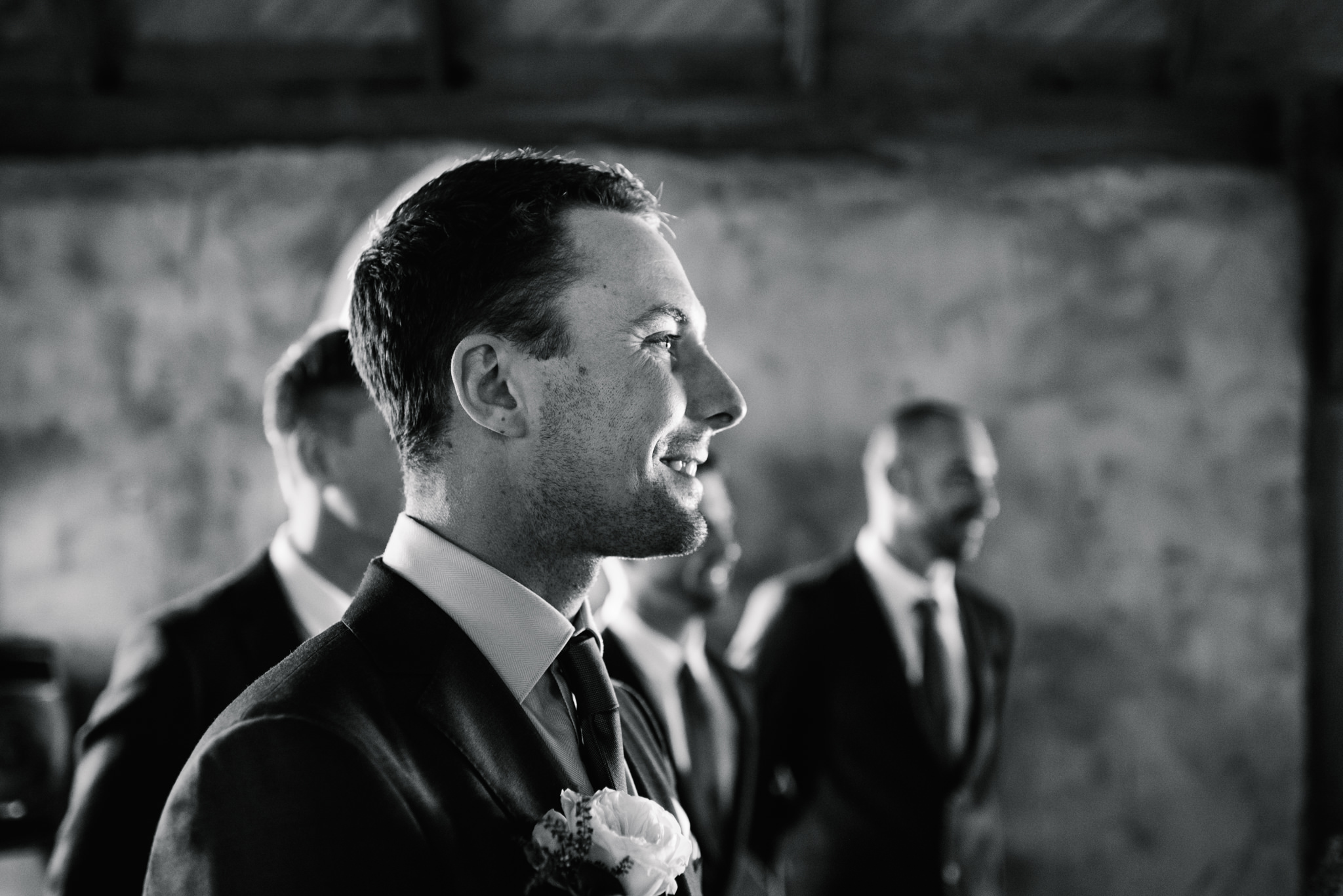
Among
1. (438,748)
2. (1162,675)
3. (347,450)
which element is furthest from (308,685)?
(1162,675)

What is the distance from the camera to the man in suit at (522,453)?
1126 millimetres

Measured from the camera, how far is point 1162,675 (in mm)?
4859

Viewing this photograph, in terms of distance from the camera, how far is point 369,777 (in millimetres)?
980

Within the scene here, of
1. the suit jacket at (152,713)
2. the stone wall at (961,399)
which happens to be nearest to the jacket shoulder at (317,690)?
the suit jacket at (152,713)

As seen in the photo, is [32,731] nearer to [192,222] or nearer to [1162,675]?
[192,222]

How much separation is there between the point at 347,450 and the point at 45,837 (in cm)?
251

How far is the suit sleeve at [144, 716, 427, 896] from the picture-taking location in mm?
954

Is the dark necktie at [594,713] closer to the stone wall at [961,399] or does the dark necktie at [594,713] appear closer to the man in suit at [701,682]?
the man in suit at [701,682]

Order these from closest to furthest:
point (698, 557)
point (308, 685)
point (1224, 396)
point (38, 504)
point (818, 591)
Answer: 1. point (308, 685)
2. point (698, 557)
3. point (818, 591)
4. point (38, 504)
5. point (1224, 396)

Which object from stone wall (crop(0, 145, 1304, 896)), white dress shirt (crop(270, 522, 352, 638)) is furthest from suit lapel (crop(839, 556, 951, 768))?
white dress shirt (crop(270, 522, 352, 638))

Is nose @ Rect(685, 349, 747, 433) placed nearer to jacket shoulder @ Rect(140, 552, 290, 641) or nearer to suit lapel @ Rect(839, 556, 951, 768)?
jacket shoulder @ Rect(140, 552, 290, 641)

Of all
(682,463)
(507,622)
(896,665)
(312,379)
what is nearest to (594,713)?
(507,622)

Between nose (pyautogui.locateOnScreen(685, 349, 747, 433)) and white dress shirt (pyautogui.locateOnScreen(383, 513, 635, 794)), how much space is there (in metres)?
0.26

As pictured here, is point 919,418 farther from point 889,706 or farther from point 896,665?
point 889,706
